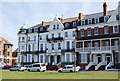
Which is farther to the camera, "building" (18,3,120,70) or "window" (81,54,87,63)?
"window" (81,54,87,63)

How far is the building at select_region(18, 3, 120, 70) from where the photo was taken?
44.6m

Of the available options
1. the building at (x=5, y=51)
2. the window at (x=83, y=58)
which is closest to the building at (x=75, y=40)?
the window at (x=83, y=58)

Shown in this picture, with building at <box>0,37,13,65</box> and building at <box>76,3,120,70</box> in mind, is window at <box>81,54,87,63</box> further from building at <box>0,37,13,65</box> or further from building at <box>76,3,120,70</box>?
building at <box>0,37,13,65</box>

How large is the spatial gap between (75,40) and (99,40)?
5025 millimetres

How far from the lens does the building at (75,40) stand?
44.6 meters

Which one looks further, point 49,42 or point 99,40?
point 49,42

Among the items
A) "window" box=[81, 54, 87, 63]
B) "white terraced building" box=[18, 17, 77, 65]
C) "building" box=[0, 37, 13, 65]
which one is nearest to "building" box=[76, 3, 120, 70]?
"window" box=[81, 54, 87, 63]

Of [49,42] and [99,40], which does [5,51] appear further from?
[99,40]

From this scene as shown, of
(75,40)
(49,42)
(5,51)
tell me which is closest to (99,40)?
(75,40)

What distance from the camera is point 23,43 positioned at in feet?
205

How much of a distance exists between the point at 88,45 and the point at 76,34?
444 centimetres

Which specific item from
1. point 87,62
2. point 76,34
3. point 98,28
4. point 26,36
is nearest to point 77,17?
point 76,34

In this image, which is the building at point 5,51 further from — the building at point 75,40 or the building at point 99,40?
the building at point 99,40

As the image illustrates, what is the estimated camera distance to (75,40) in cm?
4488
